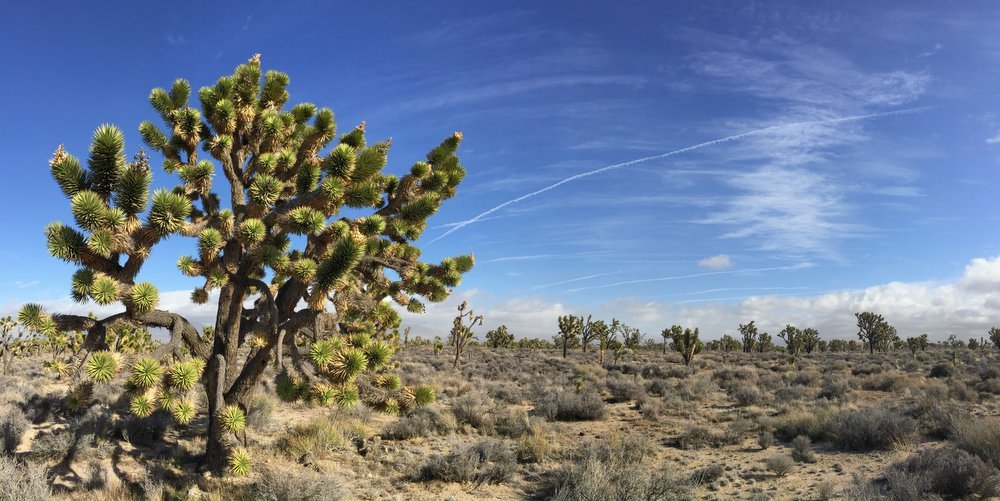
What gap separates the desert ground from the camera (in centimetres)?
749

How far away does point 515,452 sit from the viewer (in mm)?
10438

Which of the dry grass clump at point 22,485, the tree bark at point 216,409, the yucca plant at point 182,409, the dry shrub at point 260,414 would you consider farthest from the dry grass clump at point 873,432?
the dry grass clump at point 22,485

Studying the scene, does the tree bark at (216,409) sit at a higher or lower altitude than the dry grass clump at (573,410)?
higher

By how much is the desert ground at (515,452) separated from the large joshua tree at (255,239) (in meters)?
1.23

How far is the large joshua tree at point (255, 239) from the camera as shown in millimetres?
6340

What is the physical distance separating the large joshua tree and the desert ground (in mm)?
1233

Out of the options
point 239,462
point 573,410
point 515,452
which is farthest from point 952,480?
point 239,462

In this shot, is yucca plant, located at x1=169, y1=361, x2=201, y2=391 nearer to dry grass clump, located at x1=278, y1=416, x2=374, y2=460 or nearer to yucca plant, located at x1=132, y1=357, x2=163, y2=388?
yucca plant, located at x1=132, y1=357, x2=163, y2=388

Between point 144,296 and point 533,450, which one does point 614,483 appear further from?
point 144,296

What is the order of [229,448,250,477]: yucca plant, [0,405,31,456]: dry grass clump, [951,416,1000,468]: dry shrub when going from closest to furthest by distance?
1. [229,448,250,477]: yucca plant
2. [951,416,1000,468]: dry shrub
3. [0,405,31,456]: dry grass clump

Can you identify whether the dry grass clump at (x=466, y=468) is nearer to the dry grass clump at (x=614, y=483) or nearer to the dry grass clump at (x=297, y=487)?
the dry grass clump at (x=614, y=483)

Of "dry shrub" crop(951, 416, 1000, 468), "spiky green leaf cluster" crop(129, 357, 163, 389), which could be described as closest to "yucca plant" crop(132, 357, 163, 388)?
"spiky green leaf cluster" crop(129, 357, 163, 389)

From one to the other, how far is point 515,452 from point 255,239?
6.56m

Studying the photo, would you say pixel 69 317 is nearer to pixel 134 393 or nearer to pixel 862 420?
pixel 134 393
